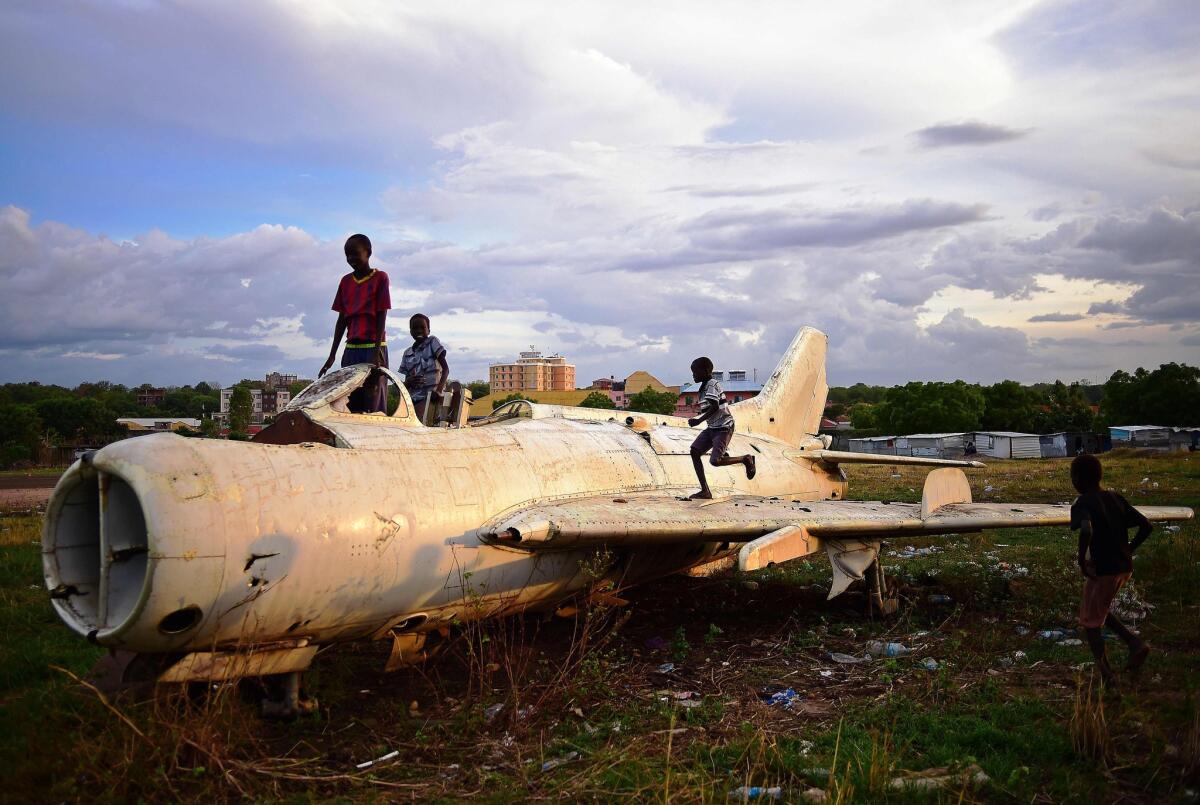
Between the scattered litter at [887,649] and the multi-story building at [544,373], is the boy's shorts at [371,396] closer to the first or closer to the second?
the scattered litter at [887,649]

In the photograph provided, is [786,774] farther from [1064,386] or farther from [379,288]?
[1064,386]

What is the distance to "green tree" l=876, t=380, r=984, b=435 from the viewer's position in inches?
3118

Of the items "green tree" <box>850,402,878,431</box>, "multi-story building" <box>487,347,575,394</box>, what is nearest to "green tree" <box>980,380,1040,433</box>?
"green tree" <box>850,402,878,431</box>

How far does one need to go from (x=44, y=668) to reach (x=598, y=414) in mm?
6605

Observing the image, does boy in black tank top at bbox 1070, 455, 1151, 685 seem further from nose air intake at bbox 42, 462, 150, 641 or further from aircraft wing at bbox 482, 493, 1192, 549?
nose air intake at bbox 42, 462, 150, 641

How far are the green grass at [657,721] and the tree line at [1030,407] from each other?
245ft

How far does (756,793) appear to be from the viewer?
4.98 metres

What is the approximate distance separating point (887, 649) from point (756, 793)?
12.7 feet

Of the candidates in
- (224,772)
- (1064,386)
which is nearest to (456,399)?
(224,772)

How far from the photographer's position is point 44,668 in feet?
25.9

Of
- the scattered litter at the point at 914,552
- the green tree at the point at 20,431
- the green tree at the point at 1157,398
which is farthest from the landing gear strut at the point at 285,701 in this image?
the green tree at the point at 1157,398

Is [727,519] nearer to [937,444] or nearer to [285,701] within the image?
[285,701]

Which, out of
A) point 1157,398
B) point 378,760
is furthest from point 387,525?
point 1157,398

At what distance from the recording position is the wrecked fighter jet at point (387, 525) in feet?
18.0
